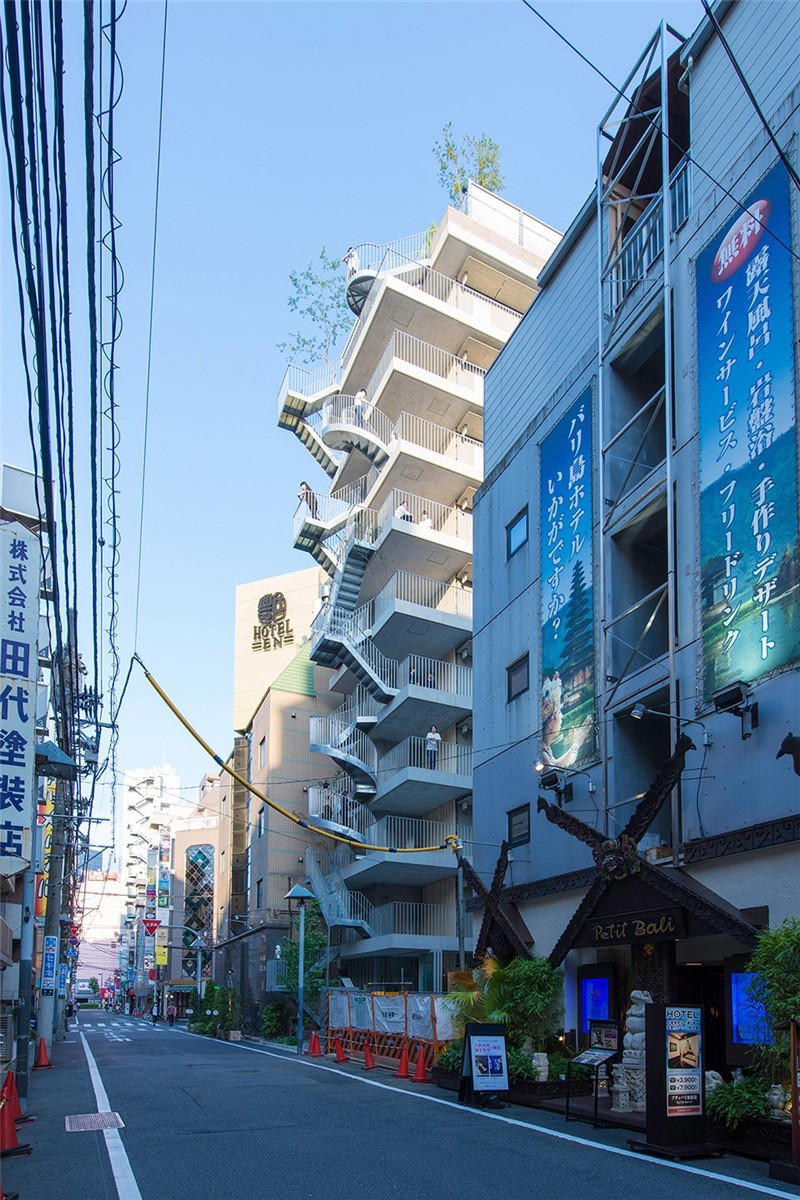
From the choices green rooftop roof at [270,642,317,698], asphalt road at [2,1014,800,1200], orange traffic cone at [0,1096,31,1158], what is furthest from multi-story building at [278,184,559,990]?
orange traffic cone at [0,1096,31,1158]

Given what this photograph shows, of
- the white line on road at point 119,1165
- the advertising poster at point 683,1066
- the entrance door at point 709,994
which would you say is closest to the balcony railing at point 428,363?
the entrance door at point 709,994

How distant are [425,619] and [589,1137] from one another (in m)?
25.3

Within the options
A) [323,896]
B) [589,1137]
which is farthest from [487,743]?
[323,896]

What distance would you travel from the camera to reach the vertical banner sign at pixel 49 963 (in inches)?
1561

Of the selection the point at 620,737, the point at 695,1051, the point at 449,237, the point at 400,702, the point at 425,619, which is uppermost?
the point at 449,237

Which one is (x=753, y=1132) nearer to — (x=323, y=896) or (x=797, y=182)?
(x=797, y=182)

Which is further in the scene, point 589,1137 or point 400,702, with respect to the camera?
point 400,702

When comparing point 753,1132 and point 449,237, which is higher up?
point 449,237

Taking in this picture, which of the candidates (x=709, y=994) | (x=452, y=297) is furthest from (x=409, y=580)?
(x=709, y=994)

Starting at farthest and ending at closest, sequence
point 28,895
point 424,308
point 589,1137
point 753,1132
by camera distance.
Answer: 1. point 424,308
2. point 28,895
3. point 589,1137
4. point 753,1132

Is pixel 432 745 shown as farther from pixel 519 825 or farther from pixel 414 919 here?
pixel 519 825

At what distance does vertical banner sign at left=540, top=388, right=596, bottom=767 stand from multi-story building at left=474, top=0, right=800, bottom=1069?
2.1 inches

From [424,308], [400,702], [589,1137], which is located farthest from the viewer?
[424,308]

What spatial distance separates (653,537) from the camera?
20734 millimetres
